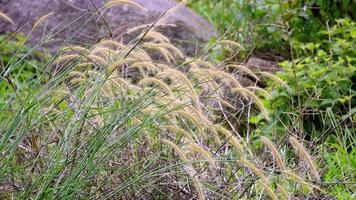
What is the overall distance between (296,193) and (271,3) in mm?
2935

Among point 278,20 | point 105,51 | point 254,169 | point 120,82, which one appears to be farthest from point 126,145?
point 278,20

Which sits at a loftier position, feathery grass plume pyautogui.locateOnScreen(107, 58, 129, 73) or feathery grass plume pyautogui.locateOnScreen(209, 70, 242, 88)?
feathery grass plume pyautogui.locateOnScreen(107, 58, 129, 73)

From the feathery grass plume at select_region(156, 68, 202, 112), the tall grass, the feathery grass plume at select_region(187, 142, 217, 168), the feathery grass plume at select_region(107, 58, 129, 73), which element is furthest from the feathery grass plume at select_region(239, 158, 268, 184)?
the feathery grass plume at select_region(107, 58, 129, 73)

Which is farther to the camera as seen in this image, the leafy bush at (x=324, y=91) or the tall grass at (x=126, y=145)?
the leafy bush at (x=324, y=91)

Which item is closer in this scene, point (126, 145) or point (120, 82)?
point (120, 82)

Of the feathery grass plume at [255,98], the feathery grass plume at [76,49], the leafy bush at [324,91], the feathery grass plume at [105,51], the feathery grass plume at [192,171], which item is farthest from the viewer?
the leafy bush at [324,91]

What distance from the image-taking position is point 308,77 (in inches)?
192

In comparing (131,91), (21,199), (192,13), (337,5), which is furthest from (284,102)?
(192,13)

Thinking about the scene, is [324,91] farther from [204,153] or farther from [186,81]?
[204,153]

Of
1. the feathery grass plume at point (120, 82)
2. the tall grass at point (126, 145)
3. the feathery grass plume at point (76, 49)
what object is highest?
the feathery grass plume at point (76, 49)

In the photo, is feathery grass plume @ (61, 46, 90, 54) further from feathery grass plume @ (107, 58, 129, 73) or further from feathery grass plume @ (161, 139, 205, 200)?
feathery grass plume @ (161, 139, 205, 200)

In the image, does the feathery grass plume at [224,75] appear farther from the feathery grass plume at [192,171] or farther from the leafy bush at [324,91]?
the leafy bush at [324,91]

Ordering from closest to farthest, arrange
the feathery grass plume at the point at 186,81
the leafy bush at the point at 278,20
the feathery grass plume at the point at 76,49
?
the feathery grass plume at the point at 186,81 < the feathery grass plume at the point at 76,49 < the leafy bush at the point at 278,20

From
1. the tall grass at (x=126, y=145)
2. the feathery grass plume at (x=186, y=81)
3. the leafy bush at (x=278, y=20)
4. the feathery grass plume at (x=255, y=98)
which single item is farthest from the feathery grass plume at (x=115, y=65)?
the leafy bush at (x=278, y=20)
